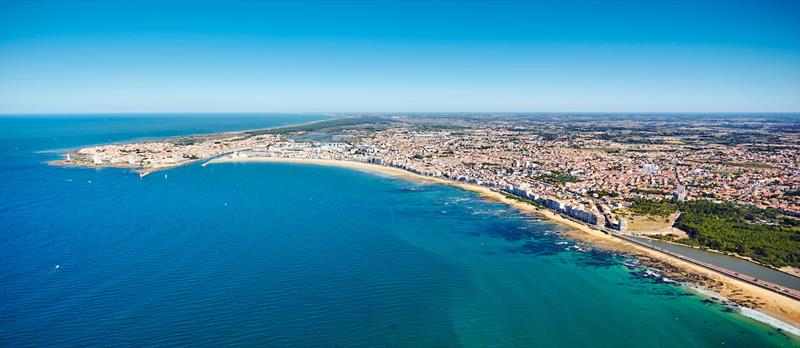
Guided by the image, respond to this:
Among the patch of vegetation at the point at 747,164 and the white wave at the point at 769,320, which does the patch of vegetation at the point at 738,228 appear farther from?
the patch of vegetation at the point at 747,164

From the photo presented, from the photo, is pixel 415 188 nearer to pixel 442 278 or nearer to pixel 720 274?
pixel 442 278

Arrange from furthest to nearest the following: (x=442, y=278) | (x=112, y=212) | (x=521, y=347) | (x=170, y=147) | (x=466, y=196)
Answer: (x=170, y=147)
(x=466, y=196)
(x=112, y=212)
(x=442, y=278)
(x=521, y=347)

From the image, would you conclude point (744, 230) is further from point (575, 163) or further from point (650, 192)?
point (575, 163)

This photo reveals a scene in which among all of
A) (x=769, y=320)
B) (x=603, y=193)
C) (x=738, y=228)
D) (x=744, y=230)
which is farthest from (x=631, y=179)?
(x=769, y=320)

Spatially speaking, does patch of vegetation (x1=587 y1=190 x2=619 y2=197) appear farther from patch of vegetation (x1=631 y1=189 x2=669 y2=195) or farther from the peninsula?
patch of vegetation (x1=631 y1=189 x2=669 y2=195)

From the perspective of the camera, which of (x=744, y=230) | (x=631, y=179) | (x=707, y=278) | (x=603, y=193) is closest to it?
(x=707, y=278)

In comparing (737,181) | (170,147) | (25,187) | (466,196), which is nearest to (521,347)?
(466,196)

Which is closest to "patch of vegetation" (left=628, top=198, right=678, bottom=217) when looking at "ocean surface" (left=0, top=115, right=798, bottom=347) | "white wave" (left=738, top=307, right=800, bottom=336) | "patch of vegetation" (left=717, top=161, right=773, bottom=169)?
"ocean surface" (left=0, top=115, right=798, bottom=347)

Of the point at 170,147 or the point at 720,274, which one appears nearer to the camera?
the point at 720,274
